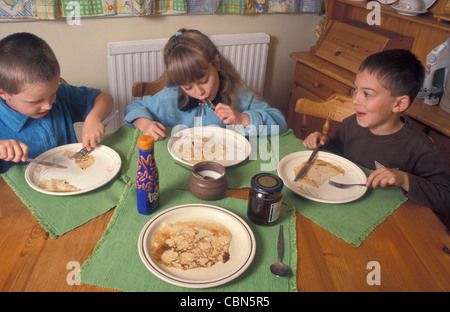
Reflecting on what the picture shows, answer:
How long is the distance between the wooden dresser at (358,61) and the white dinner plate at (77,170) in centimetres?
92

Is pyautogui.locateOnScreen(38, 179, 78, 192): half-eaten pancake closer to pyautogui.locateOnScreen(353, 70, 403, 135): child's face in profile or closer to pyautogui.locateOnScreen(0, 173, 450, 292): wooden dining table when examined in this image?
pyautogui.locateOnScreen(0, 173, 450, 292): wooden dining table

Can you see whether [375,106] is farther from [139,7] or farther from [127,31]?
[127,31]

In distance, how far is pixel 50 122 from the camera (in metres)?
1.29

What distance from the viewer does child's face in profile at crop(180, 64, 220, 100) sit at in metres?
1.38

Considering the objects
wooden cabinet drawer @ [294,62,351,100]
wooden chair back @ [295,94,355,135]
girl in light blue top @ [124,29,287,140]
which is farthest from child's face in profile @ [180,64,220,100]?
wooden cabinet drawer @ [294,62,351,100]

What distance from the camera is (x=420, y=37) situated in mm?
2068

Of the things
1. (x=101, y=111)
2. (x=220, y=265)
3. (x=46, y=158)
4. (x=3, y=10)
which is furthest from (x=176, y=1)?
(x=220, y=265)

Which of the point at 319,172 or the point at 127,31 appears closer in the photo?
the point at 319,172

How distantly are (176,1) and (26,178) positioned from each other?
1.47 metres

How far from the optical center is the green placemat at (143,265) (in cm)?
74

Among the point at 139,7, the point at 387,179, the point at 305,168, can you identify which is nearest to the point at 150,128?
the point at 305,168

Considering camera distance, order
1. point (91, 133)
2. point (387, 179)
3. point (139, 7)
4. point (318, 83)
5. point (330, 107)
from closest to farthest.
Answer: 1. point (387, 179)
2. point (91, 133)
3. point (330, 107)
4. point (139, 7)
5. point (318, 83)

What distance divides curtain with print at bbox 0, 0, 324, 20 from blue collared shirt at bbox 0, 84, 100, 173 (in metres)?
0.75

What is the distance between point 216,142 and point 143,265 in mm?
590
